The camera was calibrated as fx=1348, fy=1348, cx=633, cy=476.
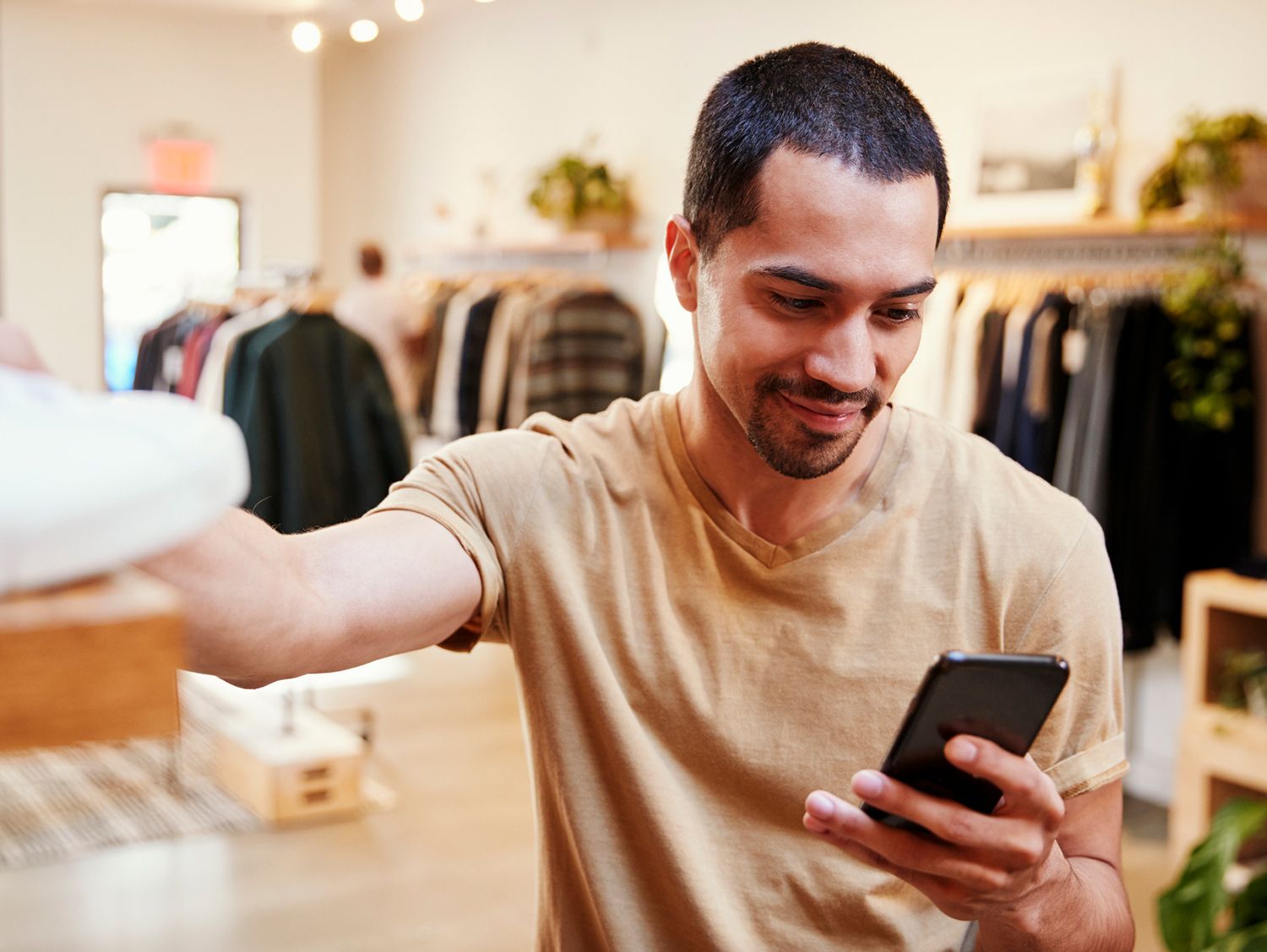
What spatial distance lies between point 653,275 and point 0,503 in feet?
20.4

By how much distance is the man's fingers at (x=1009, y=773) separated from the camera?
0.88m

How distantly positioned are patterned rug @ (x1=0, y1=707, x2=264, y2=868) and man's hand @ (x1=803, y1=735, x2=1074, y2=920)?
10.6 feet

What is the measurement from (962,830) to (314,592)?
510 millimetres

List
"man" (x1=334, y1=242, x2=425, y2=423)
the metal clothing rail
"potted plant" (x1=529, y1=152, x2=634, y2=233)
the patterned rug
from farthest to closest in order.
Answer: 1. "potted plant" (x1=529, y1=152, x2=634, y2=233)
2. "man" (x1=334, y1=242, x2=425, y2=423)
3. the metal clothing rail
4. the patterned rug

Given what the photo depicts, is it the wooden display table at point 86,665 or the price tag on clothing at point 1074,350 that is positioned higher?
the wooden display table at point 86,665

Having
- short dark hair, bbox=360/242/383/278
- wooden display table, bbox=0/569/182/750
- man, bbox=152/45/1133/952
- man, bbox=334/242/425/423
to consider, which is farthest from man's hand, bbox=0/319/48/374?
short dark hair, bbox=360/242/383/278

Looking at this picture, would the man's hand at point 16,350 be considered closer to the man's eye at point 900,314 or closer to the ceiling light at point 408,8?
the man's eye at point 900,314

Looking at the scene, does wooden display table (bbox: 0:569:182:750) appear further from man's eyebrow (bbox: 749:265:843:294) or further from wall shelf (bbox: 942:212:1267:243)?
wall shelf (bbox: 942:212:1267:243)

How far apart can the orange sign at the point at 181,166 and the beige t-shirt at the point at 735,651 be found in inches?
307

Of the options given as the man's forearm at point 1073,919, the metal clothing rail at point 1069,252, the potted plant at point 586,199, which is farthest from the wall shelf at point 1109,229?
the man's forearm at point 1073,919

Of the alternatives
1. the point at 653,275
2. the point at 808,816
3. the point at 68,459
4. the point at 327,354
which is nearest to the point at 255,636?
the point at 808,816

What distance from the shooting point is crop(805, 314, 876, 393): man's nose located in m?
1.19

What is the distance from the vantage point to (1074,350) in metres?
4.05

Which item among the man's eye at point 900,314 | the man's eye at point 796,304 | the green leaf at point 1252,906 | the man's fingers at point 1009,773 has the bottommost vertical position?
the green leaf at point 1252,906
